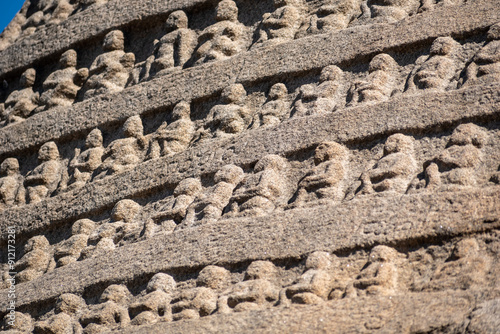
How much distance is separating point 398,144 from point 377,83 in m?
0.49

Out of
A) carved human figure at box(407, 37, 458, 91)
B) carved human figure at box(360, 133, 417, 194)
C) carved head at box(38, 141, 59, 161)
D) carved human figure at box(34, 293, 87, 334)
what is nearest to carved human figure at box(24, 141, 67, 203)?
carved head at box(38, 141, 59, 161)

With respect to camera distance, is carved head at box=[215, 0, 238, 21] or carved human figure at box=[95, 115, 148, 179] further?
carved head at box=[215, 0, 238, 21]

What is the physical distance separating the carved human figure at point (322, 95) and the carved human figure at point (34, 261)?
173cm

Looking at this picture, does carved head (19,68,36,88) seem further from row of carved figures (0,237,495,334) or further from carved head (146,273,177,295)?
carved head (146,273,177,295)

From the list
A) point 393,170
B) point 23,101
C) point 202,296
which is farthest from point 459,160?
point 23,101

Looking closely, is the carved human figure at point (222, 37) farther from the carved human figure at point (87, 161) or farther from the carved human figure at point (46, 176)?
the carved human figure at point (46, 176)

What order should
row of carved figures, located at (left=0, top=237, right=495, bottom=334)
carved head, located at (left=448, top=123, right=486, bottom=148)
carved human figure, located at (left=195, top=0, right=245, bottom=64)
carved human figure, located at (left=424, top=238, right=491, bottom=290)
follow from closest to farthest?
carved human figure, located at (left=424, top=238, right=491, bottom=290)
row of carved figures, located at (left=0, top=237, right=495, bottom=334)
carved head, located at (left=448, top=123, right=486, bottom=148)
carved human figure, located at (left=195, top=0, right=245, bottom=64)

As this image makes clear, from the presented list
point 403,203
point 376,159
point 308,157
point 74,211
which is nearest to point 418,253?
point 403,203

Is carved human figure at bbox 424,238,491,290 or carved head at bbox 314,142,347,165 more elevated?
carved head at bbox 314,142,347,165

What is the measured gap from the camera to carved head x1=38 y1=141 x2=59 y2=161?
5698 millimetres

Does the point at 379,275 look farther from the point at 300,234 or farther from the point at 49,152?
the point at 49,152

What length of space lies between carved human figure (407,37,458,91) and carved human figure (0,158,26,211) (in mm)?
2689

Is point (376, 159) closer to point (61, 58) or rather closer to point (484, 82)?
point (484, 82)

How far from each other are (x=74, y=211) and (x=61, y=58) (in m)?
1.44
